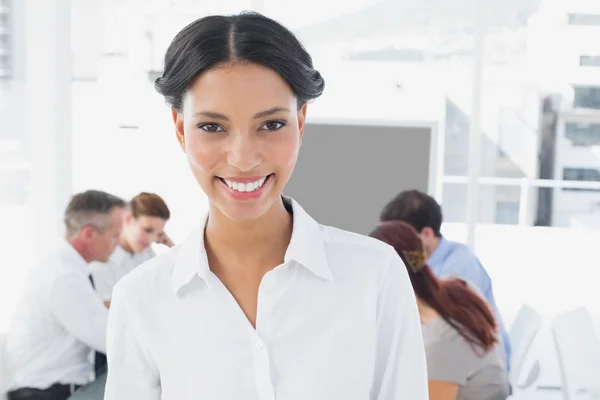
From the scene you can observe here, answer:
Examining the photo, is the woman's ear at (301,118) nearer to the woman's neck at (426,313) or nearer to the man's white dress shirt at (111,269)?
the woman's neck at (426,313)

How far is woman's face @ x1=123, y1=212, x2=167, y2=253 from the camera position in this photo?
3744 mm

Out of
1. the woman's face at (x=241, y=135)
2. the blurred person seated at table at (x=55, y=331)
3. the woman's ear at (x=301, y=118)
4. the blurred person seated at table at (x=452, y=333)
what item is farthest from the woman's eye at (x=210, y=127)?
the blurred person seated at table at (x=55, y=331)

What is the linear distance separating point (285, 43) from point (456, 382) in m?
1.61

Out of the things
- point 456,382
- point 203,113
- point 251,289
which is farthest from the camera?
point 456,382

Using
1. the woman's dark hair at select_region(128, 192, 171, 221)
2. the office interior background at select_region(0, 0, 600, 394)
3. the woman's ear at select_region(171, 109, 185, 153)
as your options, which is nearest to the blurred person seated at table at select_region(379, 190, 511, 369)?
the woman's dark hair at select_region(128, 192, 171, 221)

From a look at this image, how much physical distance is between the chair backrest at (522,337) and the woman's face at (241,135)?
2.29 metres

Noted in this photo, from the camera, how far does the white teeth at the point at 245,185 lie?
2.78ft

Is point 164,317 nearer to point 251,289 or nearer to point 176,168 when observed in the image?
point 251,289

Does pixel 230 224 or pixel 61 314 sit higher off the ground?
pixel 230 224

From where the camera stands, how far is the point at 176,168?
488 centimetres

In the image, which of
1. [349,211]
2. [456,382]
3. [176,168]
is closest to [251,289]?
[456,382]

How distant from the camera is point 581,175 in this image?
4848 mm

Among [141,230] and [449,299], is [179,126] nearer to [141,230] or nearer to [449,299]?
[449,299]

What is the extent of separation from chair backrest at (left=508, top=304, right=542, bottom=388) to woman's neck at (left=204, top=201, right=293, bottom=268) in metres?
2.17
